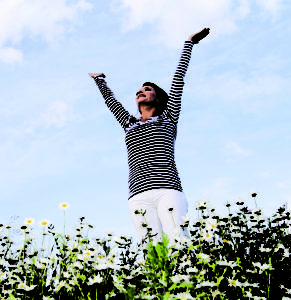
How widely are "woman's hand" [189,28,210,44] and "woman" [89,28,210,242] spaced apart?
8.9 inches

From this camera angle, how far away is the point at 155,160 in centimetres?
536

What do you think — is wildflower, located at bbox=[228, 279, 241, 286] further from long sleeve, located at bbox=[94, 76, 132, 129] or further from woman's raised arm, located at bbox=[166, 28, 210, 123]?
long sleeve, located at bbox=[94, 76, 132, 129]

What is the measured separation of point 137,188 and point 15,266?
4.94 ft

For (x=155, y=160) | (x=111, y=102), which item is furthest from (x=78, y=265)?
(x=111, y=102)

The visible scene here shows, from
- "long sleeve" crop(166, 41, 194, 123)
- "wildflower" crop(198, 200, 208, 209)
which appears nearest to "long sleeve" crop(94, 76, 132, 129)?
"long sleeve" crop(166, 41, 194, 123)

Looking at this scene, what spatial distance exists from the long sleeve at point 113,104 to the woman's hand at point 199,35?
1.31 metres

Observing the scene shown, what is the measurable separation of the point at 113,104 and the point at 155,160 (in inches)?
53.5

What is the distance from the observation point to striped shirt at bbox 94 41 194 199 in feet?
17.2

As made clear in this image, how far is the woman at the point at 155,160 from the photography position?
5.10 metres

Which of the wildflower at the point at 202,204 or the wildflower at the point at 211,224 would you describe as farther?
the wildflower at the point at 202,204

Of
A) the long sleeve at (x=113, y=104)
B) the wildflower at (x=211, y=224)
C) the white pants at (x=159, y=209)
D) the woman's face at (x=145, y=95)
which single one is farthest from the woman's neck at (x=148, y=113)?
the wildflower at (x=211, y=224)

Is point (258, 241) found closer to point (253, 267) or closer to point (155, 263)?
point (253, 267)

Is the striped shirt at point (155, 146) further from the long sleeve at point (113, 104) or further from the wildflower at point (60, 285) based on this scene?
the wildflower at point (60, 285)

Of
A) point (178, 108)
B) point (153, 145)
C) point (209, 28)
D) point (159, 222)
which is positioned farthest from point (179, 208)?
point (209, 28)
